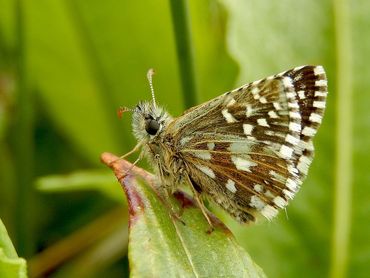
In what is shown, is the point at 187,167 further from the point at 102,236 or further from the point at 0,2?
the point at 0,2

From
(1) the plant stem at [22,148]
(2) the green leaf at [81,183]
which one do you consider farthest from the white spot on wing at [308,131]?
(1) the plant stem at [22,148]

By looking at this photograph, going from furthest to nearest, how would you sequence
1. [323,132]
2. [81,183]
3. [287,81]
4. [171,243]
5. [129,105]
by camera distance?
[129,105] < [323,132] < [81,183] < [287,81] < [171,243]

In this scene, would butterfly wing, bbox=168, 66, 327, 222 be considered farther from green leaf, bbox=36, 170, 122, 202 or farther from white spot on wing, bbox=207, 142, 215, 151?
green leaf, bbox=36, 170, 122, 202

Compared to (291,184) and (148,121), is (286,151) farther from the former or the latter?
(148,121)

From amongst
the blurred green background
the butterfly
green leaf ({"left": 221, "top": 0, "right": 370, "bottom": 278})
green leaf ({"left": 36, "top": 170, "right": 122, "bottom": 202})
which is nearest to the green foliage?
the butterfly

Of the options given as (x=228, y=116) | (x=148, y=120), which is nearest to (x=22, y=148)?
(x=148, y=120)

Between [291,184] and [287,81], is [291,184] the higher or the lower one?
the lower one

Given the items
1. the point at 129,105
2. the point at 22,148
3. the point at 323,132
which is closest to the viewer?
the point at 22,148

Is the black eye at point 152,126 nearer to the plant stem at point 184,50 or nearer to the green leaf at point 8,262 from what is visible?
the plant stem at point 184,50
